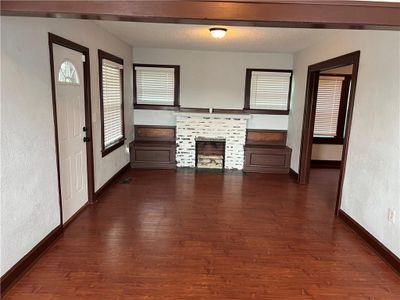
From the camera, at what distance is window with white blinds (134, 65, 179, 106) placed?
5953 mm

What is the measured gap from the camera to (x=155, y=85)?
6.03m

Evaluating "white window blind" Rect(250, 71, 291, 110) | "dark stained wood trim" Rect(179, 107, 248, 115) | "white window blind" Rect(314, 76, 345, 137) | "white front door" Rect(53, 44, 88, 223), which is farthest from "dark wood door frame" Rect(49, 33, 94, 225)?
"white window blind" Rect(314, 76, 345, 137)

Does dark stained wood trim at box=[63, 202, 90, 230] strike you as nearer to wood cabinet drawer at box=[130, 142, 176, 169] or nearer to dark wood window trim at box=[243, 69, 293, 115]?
wood cabinet drawer at box=[130, 142, 176, 169]

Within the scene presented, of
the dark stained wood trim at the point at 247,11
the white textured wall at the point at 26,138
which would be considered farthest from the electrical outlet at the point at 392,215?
the white textured wall at the point at 26,138

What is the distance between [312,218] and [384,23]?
2566 mm

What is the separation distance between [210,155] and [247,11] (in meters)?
4.49

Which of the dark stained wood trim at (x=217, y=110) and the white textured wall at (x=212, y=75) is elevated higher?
the white textured wall at (x=212, y=75)

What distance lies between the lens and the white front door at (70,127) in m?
3.04

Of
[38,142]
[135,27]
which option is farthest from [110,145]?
[38,142]

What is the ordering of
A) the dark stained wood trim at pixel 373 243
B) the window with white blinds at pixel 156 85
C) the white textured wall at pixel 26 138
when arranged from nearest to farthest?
the white textured wall at pixel 26 138
the dark stained wood trim at pixel 373 243
the window with white blinds at pixel 156 85

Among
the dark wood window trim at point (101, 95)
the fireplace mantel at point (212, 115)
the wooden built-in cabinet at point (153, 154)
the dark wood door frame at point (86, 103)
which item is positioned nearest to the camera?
the dark wood door frame at point (86, 103)

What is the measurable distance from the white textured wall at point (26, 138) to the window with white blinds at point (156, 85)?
112 inches

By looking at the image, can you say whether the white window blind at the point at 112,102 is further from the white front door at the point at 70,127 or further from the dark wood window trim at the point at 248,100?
the dark wood window trim at the point at 248,100

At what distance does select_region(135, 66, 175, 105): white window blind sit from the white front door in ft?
8.24
